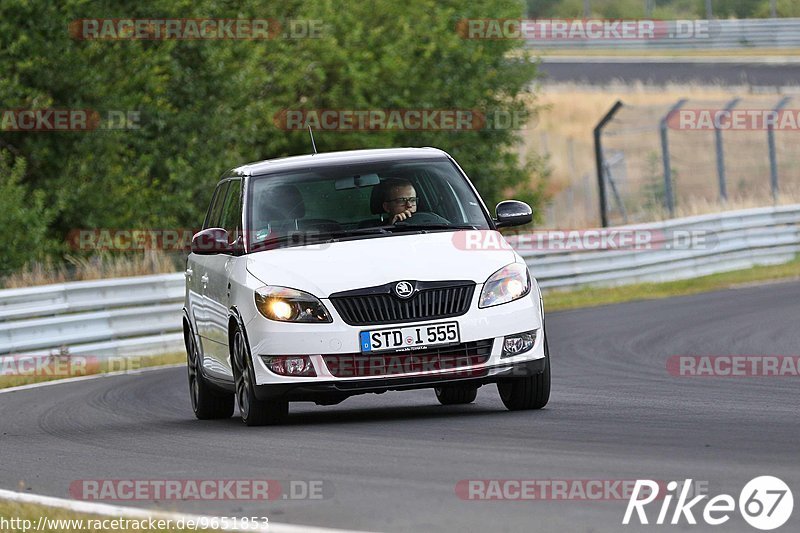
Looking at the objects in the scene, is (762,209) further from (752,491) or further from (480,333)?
(752,491)

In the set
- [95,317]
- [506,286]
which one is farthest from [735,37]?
[506,286]

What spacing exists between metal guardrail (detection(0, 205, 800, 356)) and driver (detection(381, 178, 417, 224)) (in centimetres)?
816

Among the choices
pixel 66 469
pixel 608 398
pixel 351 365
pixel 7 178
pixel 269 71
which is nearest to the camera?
pixel 66 469

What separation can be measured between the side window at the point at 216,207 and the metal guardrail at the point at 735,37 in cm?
4747

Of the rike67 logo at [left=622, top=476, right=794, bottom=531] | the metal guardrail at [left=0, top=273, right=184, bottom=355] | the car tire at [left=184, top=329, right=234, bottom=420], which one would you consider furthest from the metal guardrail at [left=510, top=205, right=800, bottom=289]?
the rike67 logo at [left=622, top=476, right=794, bottom=531]

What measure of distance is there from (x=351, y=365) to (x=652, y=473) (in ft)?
9.73

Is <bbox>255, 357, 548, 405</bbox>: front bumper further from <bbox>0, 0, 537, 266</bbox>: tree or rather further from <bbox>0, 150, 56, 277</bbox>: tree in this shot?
<bbox>0, 0, 537, 266</bbox>: tree

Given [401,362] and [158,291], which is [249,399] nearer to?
[401,362]

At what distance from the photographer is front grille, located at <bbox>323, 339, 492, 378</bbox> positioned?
32.2ft

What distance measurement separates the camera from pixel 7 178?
26953 mm

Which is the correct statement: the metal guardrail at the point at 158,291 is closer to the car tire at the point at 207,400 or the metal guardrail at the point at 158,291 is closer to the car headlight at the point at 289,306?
the car tire at the point at 207,400

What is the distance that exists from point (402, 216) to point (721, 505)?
187 inches

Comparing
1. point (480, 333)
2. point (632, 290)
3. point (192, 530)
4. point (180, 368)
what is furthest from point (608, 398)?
point (632, 290)

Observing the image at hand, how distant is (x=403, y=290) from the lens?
9.80m
